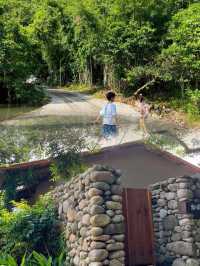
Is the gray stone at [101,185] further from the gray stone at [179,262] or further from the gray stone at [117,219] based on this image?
the gray stone at [179,262]

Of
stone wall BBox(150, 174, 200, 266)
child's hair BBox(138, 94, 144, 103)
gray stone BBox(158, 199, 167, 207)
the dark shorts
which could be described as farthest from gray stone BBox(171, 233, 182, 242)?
child's hair BBox(138, 94, 144, 103)

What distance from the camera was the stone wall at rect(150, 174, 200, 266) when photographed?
8266mm

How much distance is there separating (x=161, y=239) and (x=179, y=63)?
11.8 metres

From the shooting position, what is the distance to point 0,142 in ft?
41.8

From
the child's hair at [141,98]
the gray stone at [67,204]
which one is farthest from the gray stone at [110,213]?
the child's hair at [141,98]

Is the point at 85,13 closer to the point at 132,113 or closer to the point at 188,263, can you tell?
the point at 132,113

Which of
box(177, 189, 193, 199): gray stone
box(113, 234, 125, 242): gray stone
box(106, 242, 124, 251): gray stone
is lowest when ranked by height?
box(106, 242, 124, 251): gray stone

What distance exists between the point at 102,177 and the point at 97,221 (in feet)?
2.13

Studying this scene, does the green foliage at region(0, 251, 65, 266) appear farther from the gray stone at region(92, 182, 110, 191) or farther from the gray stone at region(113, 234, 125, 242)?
the gray stone at region(92, 182, 110, 191)

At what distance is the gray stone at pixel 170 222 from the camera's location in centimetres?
858

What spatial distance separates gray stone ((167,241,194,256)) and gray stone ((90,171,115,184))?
→ 1.68 metres

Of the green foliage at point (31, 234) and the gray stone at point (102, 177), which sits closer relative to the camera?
the gray stone at point (102, 177)

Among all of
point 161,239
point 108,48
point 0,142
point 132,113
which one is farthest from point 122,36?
point 161,239

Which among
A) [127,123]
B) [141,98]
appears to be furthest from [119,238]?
[141,98]
